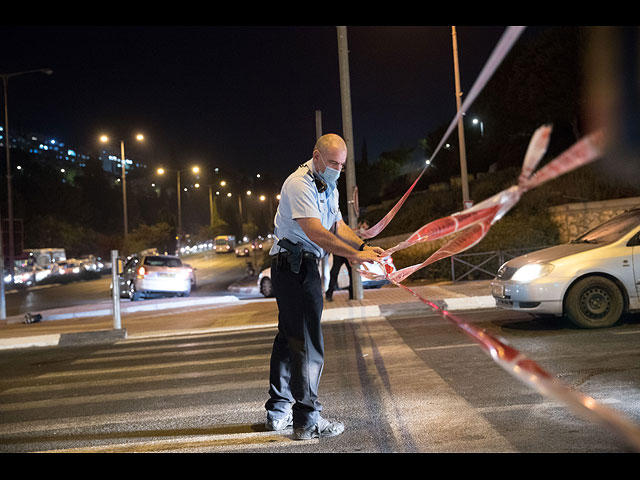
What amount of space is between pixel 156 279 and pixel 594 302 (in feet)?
49.9

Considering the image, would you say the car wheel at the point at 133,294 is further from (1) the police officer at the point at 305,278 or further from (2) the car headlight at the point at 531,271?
(1) the police officer at the point at 305,278

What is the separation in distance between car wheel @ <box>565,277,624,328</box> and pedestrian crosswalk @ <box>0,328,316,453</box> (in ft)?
13.7

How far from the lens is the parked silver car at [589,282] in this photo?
7.71 metres

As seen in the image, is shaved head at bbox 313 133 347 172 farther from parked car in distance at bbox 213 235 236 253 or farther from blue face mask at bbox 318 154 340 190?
Answer: parked car in distance at bbox 213 235 236 253

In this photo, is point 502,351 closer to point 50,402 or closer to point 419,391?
point 419,391

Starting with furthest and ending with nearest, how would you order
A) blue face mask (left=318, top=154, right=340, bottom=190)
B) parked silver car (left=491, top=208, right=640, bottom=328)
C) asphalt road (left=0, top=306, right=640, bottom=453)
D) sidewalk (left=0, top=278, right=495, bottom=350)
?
sidewalk (left=0, top=278, right=495, bottom=350)
parked silver car (left=491, top=208, right=640, bottom=328)
blue face mask (left=318, top=154, right=340, bottom=190)
asphalt road (left=0, top=306, right=640, bottom=453)

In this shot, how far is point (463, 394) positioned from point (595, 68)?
23676 mm

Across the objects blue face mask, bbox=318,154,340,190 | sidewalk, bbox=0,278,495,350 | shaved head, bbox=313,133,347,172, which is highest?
shaved head, bbox=313,133,347,172

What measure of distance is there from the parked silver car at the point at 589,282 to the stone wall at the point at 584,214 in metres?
12.1

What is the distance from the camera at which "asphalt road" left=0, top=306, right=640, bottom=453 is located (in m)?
4.11

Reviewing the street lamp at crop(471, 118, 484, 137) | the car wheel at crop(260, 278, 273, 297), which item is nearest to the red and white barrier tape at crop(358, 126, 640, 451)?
the car wheel at crop(260, 278, 273, 297)

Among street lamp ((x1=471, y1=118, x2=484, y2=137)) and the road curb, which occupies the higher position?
street lamp ((x1=471, y1=118, x2=484, y2=137))
